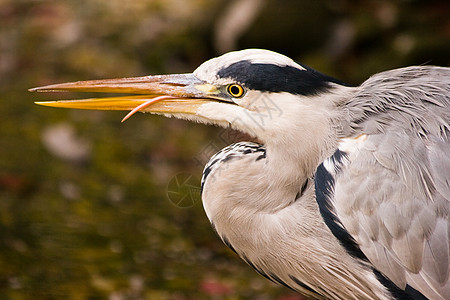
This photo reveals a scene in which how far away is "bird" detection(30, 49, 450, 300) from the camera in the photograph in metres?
2.25

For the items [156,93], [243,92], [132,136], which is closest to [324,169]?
[243,92]

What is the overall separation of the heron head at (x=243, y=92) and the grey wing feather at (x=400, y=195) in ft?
0.75

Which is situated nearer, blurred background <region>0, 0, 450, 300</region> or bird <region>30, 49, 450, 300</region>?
bird <region>30, 49, 450, 300</region>

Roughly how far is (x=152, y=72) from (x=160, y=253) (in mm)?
2705

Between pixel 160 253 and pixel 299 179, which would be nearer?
pixel 299 179

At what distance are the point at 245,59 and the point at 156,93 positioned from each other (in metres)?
0.37

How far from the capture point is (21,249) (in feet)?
12.8

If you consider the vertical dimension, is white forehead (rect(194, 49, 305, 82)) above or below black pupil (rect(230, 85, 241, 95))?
above

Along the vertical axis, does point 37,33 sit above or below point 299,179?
below

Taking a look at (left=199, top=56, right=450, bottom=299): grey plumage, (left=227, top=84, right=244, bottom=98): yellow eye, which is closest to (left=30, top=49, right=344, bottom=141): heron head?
(left=227, top=84, right=244, bottom=98): yellow eye

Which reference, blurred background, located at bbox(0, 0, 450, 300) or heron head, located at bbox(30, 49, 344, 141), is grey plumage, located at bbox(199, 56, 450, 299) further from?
blurred background, located at bbox(0, 0, 450, 300)

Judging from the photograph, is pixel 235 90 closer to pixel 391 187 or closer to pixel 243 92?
pixel 243 92

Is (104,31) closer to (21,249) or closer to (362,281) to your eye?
(21,249)

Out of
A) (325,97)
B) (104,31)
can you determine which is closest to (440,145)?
(325,97)
